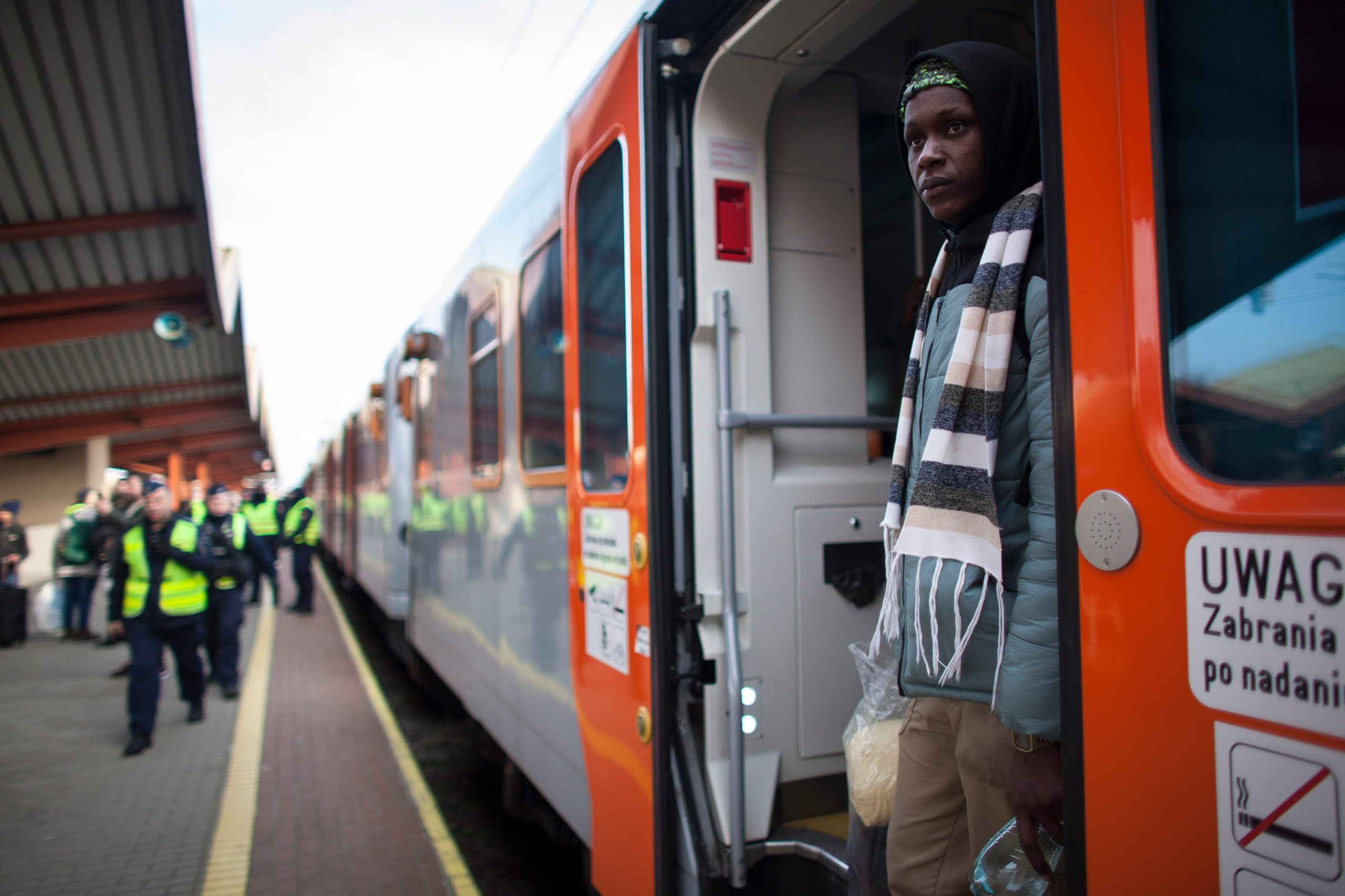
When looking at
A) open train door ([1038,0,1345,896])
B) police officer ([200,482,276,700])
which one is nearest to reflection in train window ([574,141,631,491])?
open train door ([1038,0,1345,896])

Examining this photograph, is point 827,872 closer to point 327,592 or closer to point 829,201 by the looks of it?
point 829,201

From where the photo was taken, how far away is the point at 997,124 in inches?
59.8

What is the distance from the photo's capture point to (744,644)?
7.69 ft

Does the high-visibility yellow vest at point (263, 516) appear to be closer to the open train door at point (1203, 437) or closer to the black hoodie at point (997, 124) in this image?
the black hoodie at point (997, 124)

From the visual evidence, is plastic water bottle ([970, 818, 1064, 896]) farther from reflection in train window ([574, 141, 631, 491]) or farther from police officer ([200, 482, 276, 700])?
police officer ([200, 482, 276, 700])

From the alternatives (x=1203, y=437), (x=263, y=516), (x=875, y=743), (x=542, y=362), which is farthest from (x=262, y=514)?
(x=1203, y=437)

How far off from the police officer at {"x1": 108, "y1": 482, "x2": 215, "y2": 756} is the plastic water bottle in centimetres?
591

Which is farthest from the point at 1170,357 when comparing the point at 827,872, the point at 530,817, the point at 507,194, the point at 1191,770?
the point at 530,817

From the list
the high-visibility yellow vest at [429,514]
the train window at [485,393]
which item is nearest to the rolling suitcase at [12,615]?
the high-visibility yellow vest at [429,514]

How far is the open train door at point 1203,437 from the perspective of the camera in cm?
92

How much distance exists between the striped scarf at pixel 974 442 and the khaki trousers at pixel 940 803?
165mm

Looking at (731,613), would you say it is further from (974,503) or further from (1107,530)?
(1107,530)

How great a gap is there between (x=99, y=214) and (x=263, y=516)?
521 cm

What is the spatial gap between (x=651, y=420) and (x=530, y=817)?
2.53m
